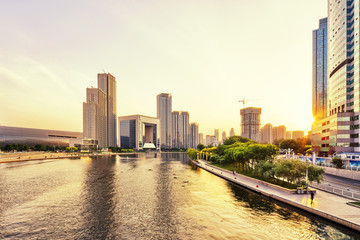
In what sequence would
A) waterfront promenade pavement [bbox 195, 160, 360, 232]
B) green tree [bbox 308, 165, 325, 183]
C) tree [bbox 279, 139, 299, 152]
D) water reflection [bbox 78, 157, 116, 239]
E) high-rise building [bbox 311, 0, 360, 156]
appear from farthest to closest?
1. tree [bbox 279, 139, 299, 152]
2. high-rise building [bbox 311, 0, 360, 156]
3. green tree [bbox 308, 165, 325, 183]
4. water reflection [bbox 78, 157, 116, 239]
5. waterfront promenade pavement [bbox 195, 160, 360, 232]

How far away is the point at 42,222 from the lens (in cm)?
3008

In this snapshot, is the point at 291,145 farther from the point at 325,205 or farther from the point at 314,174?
the point at 325,205

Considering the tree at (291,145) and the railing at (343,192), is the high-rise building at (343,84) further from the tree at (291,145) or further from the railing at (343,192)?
the railing at (343,192)

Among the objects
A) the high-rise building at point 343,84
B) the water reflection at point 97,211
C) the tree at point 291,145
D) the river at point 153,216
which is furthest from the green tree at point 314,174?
the tree at point 291,145

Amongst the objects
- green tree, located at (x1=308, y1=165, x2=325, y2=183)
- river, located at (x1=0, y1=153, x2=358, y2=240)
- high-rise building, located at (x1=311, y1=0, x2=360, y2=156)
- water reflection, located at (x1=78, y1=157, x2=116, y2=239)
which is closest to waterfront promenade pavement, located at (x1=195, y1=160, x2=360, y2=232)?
river, located at (x1=0, y1=153, x2=358, y2=240)

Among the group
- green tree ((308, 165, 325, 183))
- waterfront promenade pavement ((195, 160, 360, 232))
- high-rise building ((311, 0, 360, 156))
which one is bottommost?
waterfront promenade pavement ((195, 160, 360, 232))

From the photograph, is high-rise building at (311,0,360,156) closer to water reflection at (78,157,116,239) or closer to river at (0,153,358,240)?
river at (0,153,358,240)

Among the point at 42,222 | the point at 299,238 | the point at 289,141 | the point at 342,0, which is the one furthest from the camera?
the point at 289,141

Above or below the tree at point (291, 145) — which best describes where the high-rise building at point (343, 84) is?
above

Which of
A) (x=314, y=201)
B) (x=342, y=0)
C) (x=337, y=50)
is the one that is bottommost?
(x=314, y=201)

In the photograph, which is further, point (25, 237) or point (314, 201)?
point (314, 201)

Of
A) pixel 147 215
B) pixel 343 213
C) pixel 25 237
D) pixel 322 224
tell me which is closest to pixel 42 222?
pixel 25 237

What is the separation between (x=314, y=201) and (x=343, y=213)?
6049mm

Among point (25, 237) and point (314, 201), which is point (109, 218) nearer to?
point (25, 237)
